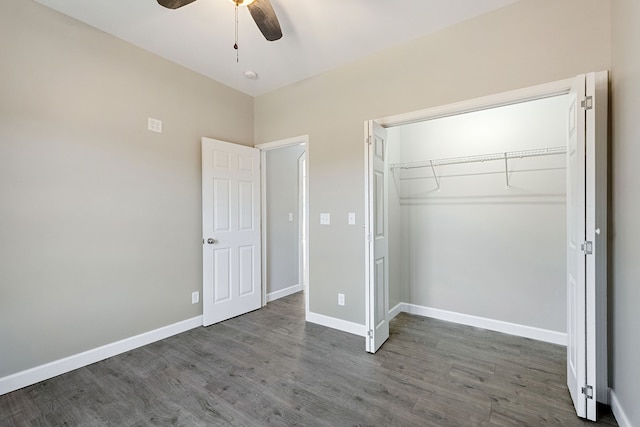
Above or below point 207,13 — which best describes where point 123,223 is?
Answer: below

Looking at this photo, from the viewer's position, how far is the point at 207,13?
88.4 inches

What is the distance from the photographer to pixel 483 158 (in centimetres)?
306

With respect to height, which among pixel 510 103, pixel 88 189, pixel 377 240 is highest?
pixel 510 103

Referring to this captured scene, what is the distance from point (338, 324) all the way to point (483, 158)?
2422 mm

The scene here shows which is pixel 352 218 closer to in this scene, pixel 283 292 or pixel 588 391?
pixel 283 292

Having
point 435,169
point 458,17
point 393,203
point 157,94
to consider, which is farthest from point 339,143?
point 157,94

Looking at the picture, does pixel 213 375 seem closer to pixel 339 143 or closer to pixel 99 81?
pixel 339 143

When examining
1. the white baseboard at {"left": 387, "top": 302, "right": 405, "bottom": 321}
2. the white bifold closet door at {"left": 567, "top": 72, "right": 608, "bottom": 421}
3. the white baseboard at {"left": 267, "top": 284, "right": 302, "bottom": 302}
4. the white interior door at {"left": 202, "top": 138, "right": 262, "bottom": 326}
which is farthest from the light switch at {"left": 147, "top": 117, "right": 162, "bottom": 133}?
the white bifold closet door at {"left": 567, "top": 72, "right": 608, "bottom": 421}

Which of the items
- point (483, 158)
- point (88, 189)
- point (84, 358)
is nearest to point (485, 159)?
point (483, 158)

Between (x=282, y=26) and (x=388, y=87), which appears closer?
(x=282, y=26)

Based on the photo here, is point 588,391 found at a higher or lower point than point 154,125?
lower

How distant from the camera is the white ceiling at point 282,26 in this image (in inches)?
85.6

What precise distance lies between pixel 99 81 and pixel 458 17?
313 centimetres

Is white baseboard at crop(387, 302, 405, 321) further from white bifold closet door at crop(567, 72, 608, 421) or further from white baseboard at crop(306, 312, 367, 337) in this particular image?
white bifold closet door at crop(567, 72, 608, 421)
